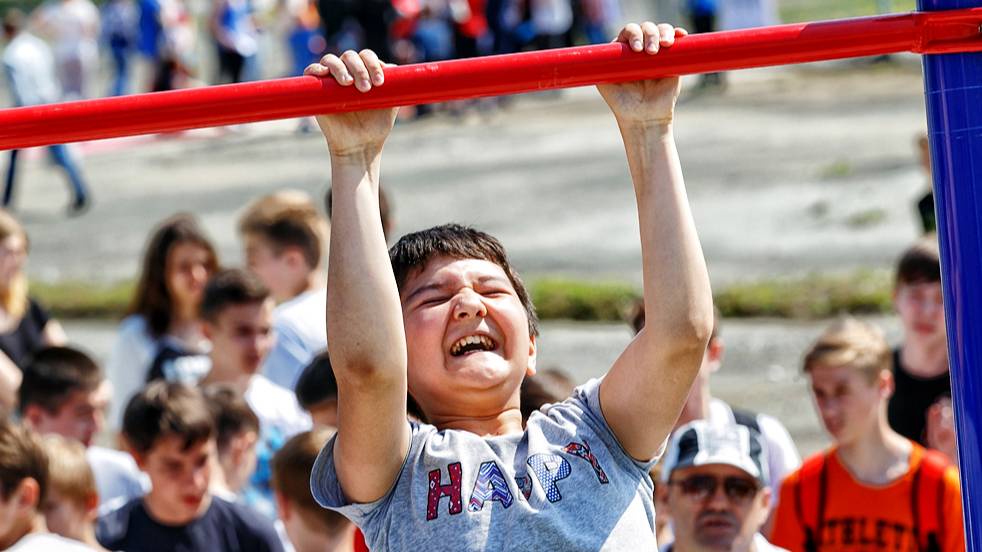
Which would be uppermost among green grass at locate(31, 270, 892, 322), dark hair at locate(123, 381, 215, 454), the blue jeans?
the blue jeans

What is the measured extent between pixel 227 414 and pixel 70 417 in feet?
2.78

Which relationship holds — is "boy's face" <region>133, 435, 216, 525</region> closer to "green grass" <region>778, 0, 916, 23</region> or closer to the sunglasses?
the sunglasses

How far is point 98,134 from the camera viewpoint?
8.27 feet

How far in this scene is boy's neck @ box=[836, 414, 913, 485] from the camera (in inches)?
189

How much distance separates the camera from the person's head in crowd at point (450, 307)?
2.71 m

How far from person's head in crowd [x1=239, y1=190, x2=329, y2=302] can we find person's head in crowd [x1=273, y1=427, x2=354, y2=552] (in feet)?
5.86

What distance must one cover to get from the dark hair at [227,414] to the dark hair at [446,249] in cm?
220

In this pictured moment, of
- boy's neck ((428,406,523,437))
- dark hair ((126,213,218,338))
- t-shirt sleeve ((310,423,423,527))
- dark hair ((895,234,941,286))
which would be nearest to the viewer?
t-shirt sleeve ((310,423,423,527))

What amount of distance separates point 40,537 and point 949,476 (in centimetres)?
260

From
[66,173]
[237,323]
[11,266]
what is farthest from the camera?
[66,173]

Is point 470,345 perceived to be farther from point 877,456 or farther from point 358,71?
point 877,456

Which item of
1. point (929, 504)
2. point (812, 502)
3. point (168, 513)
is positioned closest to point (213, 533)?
point (168, 513)

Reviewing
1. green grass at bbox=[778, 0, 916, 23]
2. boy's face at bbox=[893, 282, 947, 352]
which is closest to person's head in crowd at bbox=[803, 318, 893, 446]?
boy's face at bbox=[893, 282, 947, 352]

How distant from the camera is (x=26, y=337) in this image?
6.55 m
